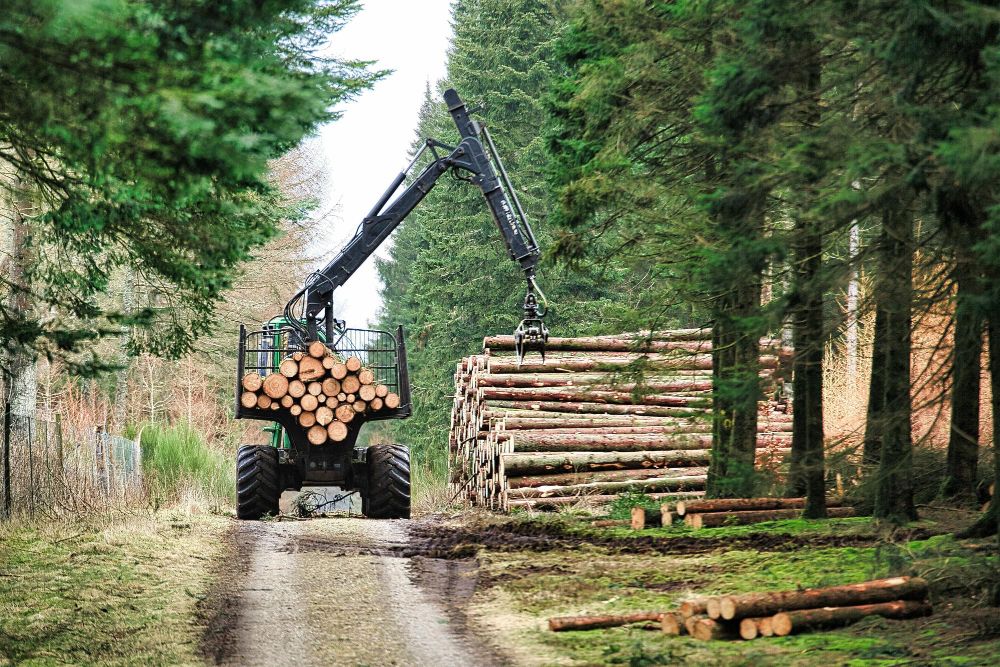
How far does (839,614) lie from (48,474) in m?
9.97

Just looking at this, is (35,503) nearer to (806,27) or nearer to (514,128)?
(806,27)

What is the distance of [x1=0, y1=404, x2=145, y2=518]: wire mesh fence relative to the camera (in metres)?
13.4

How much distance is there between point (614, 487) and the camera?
17297 mm

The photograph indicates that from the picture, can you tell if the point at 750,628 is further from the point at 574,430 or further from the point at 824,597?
the point at 574,430

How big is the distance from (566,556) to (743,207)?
15.9ft

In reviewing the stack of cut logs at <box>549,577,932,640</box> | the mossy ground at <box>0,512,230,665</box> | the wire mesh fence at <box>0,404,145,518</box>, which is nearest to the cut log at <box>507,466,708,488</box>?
the mossy ground at <box>0,512,230,665</box>

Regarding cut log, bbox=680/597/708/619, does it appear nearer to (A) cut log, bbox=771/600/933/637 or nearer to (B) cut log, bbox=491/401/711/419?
(A) cut log, bbox=771/600/933/637

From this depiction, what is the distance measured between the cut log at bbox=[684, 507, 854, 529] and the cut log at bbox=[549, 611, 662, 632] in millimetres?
5016

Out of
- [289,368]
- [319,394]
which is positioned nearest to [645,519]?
[319,394]

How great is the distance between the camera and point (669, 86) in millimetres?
12914

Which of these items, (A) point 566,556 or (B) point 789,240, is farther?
(A) point 566,556

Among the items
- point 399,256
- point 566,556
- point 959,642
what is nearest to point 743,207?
point 959,642

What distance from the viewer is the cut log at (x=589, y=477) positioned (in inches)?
680

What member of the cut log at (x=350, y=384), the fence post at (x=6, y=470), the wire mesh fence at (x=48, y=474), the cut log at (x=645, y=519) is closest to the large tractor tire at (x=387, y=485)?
the cut log at (x=350, y=384)
